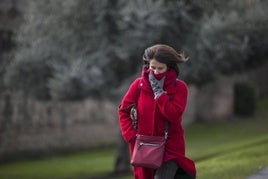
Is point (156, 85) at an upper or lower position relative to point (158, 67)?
lower

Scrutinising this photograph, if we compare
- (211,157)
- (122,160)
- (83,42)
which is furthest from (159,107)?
(122,160)

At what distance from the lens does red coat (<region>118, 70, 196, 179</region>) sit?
5.36 metres

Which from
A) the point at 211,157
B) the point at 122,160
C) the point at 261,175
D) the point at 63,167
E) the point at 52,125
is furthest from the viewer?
the point at 52,125

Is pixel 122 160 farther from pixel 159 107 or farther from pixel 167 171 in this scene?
pixel 159 107

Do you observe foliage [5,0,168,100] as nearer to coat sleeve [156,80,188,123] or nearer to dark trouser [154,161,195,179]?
coat sleeve [156,80,188,123]

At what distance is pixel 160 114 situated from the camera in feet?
17.7

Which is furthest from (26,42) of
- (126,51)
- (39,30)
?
Answer: (126,51)

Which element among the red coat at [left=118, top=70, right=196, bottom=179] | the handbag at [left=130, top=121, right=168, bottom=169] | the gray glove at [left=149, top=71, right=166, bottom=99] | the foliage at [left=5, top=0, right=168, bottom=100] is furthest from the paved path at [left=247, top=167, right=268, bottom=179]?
the foliage at [left=5, top=0, right=168, bottom=100]

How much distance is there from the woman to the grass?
3.27 m

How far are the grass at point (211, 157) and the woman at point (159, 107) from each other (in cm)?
327

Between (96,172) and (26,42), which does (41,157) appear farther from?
(26,42)

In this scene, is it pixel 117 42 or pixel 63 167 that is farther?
pixel 63 167

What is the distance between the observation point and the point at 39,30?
15.3 meters

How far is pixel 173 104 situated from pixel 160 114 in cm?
14
